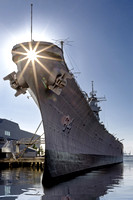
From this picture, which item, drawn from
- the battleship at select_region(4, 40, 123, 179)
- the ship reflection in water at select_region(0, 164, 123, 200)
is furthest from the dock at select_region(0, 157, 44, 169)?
the ship reflection in water at select_region(0, 164, 123, 200)

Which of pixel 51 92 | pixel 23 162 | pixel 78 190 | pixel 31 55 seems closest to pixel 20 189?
pixel 78 190

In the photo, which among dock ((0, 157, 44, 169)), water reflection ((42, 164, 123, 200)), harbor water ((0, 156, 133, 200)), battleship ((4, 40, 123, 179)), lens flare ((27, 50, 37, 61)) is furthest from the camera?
dock ((0, 157, 44, 169))

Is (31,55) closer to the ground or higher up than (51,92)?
higher up

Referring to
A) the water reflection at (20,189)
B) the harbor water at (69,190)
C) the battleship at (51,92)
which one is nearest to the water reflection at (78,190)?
the harbor water at (69,190)

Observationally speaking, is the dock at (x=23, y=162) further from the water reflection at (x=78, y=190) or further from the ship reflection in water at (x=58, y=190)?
the water reflection at (x=78, y=190)

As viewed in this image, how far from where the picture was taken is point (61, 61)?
14.2 m

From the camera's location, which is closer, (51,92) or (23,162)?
(51,92)

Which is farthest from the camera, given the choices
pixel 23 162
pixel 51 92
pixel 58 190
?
pixel 23 162

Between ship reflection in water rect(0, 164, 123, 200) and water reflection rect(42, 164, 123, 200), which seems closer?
ship reflection in water rect(0, 164, 123, 200)

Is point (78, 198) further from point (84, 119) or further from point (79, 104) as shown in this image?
point (84, 119)

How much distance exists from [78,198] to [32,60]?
8.35 m

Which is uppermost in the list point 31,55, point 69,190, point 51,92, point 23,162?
point 31,55

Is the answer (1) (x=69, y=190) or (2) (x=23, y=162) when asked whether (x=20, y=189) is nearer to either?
(1) (x=69, y=190)

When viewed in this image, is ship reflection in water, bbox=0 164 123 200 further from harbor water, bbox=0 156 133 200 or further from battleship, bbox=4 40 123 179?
battleship, bbox=4 40 123 179
